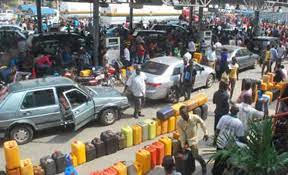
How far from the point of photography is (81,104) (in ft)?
36.2

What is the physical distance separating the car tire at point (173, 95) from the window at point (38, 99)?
4.65 m

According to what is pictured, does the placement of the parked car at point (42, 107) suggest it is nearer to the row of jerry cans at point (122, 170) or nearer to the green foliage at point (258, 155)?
the row of jerry cans at point (122, 170)

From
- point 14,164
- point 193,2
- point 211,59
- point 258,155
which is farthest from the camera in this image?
point 193,2

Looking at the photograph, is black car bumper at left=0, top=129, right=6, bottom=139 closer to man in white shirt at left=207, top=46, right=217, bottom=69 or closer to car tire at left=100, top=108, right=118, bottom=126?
car tire at left=100, top=108, right=118, bottom=126

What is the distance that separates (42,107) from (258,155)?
20.8ft

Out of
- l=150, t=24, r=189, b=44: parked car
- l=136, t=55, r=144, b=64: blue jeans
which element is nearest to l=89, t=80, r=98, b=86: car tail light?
l=136, t=55, r=144, b=64: blue jeans

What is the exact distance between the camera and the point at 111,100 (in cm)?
1188

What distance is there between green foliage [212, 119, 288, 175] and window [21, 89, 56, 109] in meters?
5.72

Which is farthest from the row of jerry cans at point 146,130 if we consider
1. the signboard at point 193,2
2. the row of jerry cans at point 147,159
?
the signboard at point 193,2

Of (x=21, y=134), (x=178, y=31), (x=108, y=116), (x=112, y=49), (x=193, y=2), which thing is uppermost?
(x=193, y=2)

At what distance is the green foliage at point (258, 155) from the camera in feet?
20.0

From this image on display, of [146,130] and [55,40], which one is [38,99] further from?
[55,40]

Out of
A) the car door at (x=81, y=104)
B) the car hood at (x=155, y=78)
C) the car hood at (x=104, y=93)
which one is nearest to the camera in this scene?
the car door at (x=81, y=104)

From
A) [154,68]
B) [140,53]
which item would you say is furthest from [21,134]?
[140,53]
